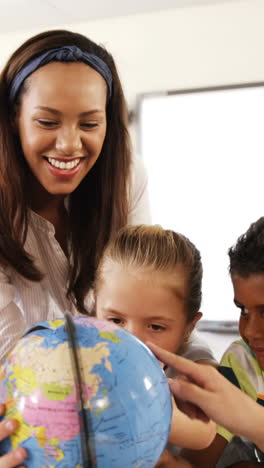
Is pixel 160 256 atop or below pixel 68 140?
below

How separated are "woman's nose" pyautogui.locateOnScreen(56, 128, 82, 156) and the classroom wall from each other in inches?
127

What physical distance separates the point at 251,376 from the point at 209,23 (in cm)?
359

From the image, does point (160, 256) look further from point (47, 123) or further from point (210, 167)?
point (210, 167)

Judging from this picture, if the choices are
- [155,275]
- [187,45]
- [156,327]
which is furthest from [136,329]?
[187,45]

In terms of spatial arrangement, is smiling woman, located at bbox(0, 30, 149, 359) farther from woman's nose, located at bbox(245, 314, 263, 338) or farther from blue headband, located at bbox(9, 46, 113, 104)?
woman's nose, located at bbox(245, 314, 263, 338)

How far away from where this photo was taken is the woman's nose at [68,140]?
1561 millimetres

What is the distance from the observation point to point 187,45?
182 inches

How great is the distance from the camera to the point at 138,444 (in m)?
0.91

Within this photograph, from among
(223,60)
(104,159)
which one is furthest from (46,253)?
(223,60)

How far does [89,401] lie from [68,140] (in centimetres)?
83

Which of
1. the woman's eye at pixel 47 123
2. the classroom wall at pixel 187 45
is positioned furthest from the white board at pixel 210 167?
the woman's eye at pixel 47 123

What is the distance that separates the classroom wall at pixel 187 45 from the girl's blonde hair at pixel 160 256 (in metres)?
3.23

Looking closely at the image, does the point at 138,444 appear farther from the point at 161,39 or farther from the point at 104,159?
the point at 161,39

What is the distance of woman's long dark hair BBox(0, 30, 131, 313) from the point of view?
5.44 ft
